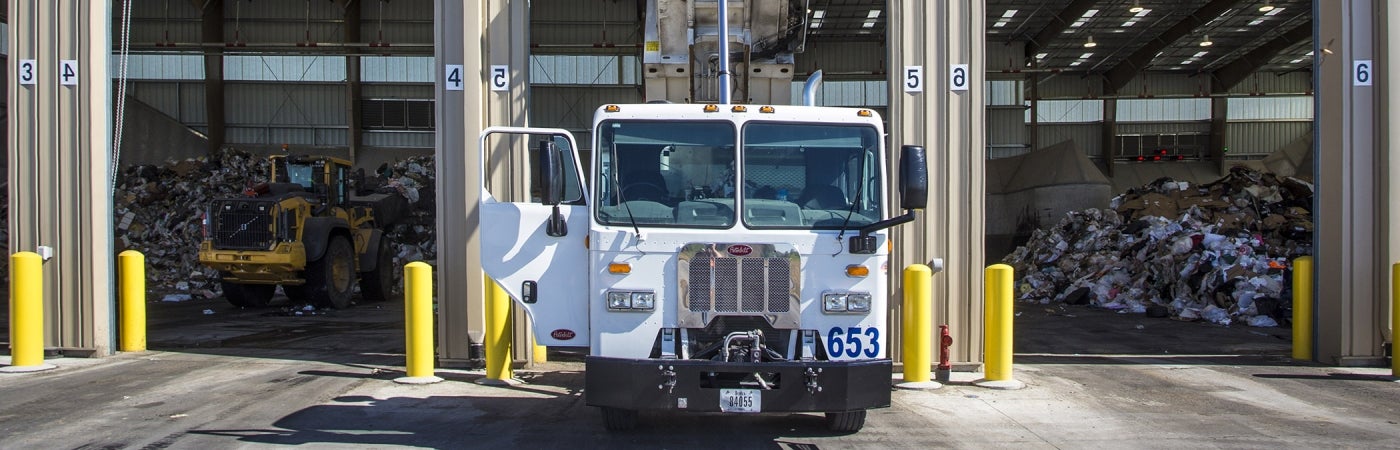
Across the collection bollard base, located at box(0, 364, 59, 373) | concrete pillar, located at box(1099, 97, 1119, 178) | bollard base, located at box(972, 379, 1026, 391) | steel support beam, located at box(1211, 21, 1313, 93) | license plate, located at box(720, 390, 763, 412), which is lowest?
bollard base, located at box(972, 379, 1026, 391)

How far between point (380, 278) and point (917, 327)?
45.0ft

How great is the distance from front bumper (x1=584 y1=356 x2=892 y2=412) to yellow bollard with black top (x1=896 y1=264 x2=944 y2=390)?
2.99 meters

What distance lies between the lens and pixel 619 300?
20.1 ft

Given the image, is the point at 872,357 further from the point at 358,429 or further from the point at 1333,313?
the point at 1333,313

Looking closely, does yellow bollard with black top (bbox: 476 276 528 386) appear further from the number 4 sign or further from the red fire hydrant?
the number 4 sign

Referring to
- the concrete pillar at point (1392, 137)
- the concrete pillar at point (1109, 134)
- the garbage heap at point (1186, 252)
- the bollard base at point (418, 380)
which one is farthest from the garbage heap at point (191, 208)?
the concrete pillar at point (1109, 134)

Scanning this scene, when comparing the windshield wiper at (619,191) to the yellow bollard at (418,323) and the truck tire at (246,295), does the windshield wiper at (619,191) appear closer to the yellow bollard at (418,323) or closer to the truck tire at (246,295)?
the yellow bollard at (418,323)

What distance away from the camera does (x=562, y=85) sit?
31562 mm

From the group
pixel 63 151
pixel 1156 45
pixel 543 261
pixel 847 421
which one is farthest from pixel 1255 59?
pixel 63 151

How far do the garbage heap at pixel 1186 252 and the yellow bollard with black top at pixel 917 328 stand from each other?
28.7 ft

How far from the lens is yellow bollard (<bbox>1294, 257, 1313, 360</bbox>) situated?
35.1ft

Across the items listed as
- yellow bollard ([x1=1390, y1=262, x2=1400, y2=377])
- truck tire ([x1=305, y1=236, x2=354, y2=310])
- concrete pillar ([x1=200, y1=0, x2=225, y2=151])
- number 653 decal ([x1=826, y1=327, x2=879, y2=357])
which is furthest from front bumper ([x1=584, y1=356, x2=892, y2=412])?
concrete pillar ([x1=200, y1=0, x2=225, y2=151])

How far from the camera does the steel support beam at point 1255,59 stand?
3059 centimetres

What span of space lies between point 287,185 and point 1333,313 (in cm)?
1575
